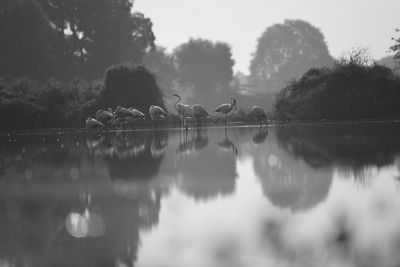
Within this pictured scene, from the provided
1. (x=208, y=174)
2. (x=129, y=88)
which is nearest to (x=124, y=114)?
(x=129, y=88)

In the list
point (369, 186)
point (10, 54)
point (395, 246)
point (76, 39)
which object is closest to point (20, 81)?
point (10, 54)

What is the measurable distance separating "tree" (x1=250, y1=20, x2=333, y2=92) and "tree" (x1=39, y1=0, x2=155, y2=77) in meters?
55.9

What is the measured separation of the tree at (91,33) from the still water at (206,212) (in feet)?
150

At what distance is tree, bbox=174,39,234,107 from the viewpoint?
87.4m

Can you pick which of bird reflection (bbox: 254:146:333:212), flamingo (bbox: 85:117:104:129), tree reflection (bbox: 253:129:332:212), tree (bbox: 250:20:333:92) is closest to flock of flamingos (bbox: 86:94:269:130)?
flamingo (bbox: 85:117:104:129)

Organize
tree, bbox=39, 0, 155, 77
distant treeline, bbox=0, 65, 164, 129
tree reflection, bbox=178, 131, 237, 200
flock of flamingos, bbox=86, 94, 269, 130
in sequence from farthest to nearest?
tree, bbox=39, 0, 155, 77, distant treeline, bbox=0, 65, 164, 129, flock of flamingos, bbox=86, 94, 269, 130, tree reflection, bbox=178, 131, 237, 200

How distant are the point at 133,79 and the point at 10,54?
19113 mm

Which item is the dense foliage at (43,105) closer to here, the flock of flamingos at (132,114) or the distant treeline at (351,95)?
the flock of flamingos at (132,114)

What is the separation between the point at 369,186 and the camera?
326 inches

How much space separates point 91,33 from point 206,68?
103 ft

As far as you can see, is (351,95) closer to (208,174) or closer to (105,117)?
(105,117)

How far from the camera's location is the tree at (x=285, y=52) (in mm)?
114000

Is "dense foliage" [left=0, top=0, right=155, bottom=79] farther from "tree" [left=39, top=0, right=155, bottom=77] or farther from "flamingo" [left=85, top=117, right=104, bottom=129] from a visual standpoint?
"flamingo" [left=85, top=117, right=104, bottom=129]

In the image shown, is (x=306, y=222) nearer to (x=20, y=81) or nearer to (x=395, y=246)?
(x=395, y=246)
